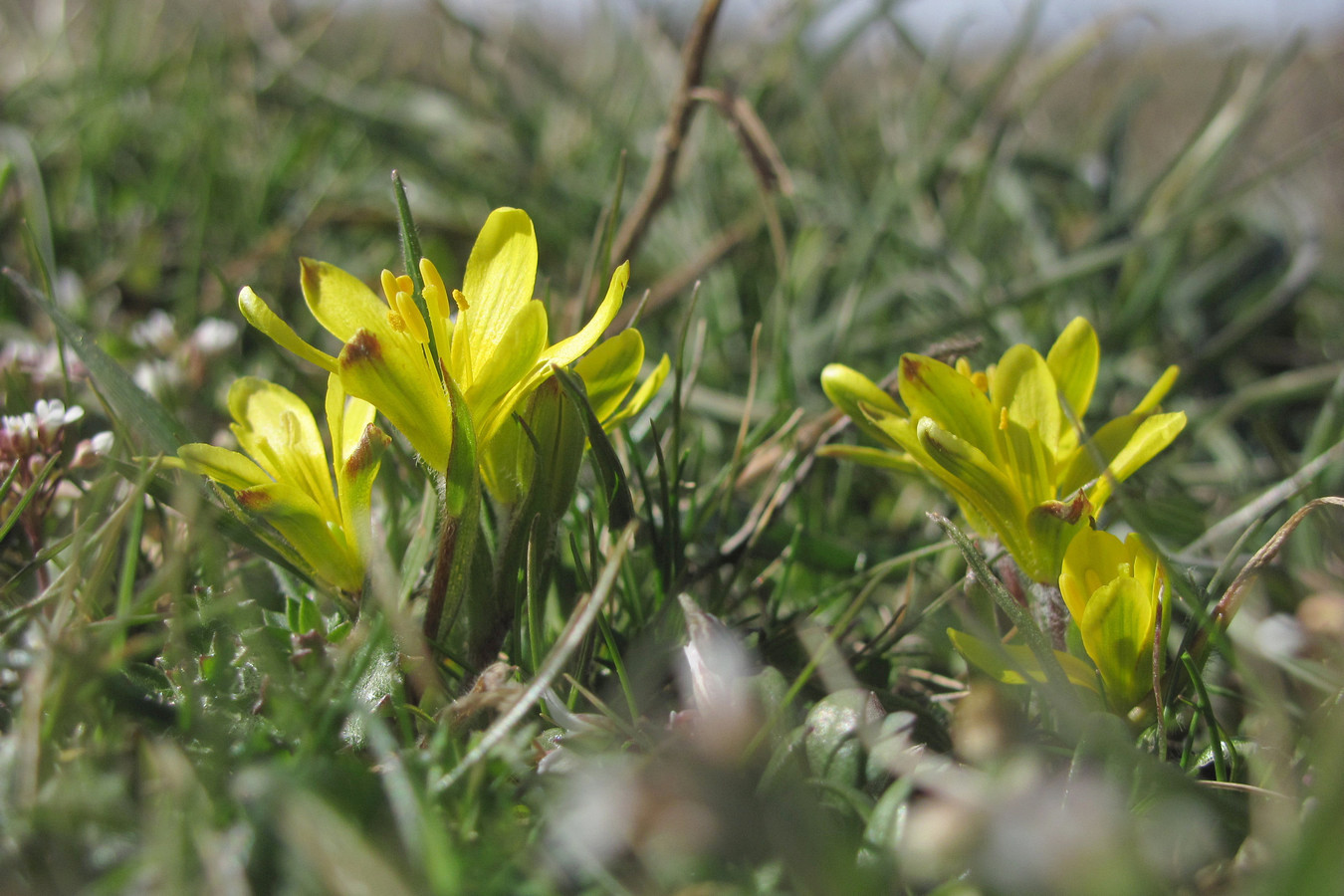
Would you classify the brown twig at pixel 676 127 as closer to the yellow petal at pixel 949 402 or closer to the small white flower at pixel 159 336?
the yellow petal at pixel 949 402

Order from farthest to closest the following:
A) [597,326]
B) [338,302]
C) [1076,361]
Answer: [1076,361] < [338,302] < [597,326]

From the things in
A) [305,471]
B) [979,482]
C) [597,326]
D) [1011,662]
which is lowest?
[1011,662]

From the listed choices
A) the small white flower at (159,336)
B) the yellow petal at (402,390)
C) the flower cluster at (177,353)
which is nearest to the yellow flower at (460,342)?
the yellow petal at (402,390)

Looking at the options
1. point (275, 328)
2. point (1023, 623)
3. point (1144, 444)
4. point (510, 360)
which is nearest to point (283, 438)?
point (275, 328)

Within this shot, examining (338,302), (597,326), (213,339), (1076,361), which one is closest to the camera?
(597,326)

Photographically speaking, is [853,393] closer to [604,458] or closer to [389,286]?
[604,458]

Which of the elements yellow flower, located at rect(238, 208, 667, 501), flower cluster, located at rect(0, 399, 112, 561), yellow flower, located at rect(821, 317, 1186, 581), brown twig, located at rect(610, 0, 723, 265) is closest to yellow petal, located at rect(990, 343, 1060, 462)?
yellow flower, located at rect(821, 317, 1186, 581)

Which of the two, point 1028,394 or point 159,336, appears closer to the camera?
point 1028,394
